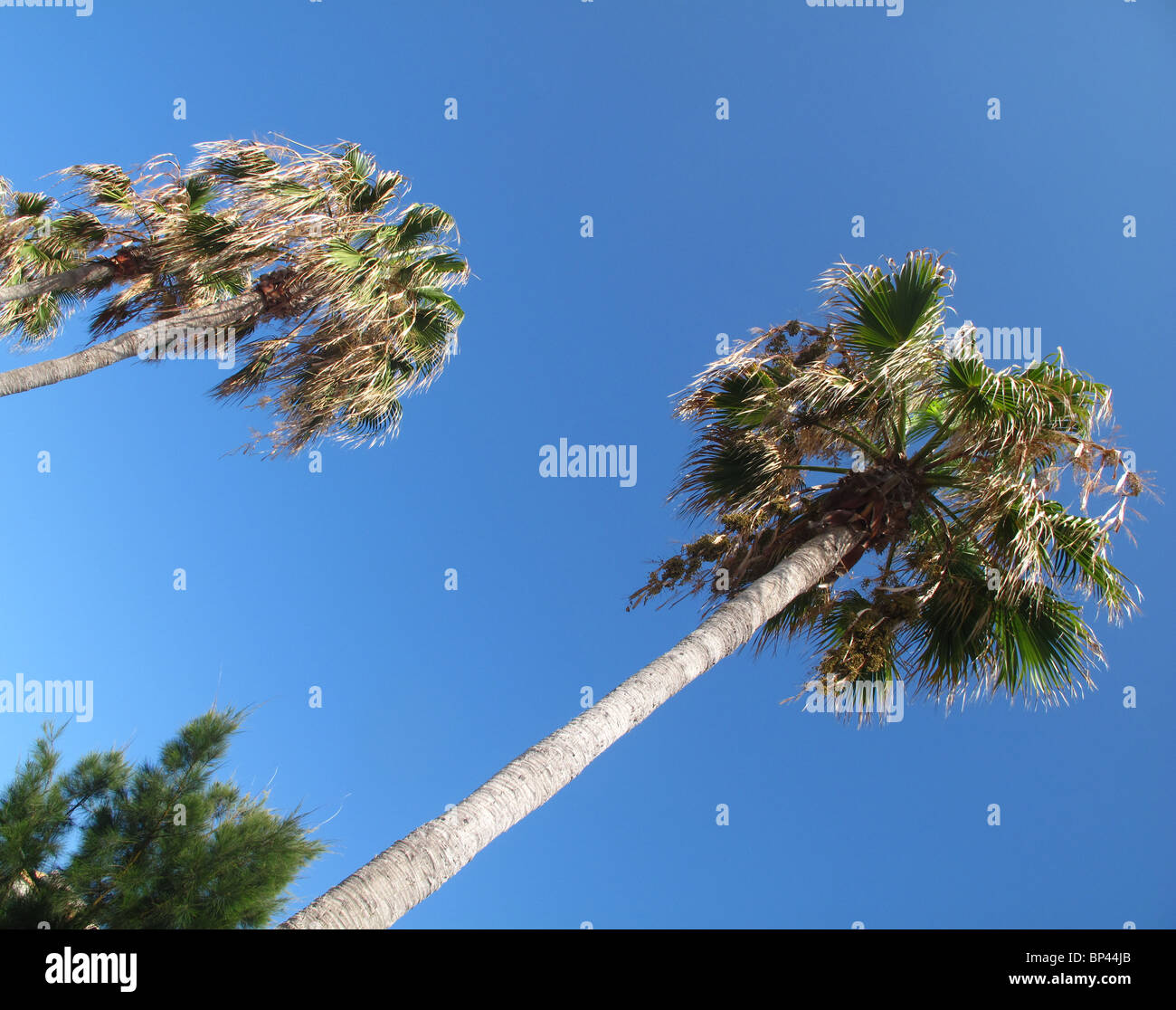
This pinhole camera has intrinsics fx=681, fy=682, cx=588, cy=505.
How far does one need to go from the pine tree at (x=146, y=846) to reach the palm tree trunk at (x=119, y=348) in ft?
13.1

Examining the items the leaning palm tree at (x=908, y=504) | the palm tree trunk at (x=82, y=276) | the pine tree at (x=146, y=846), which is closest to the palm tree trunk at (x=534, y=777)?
the leaning palm tree at (x=908, y=504)

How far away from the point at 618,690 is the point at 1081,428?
4831mm

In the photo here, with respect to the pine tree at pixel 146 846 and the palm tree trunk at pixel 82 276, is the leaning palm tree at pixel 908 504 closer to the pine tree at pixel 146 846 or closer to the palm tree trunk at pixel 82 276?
the pine tree at pixel 146 846

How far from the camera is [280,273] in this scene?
9.48 metres

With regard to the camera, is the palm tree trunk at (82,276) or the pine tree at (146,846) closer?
the pine tree at (146,846)

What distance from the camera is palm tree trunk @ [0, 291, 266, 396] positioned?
771cm

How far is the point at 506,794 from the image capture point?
12.3 feet

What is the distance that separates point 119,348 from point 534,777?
808 centimetres

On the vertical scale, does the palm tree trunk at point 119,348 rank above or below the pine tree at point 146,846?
above

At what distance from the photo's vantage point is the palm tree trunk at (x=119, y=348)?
771cm

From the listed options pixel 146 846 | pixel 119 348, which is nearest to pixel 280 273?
pixel 119 348

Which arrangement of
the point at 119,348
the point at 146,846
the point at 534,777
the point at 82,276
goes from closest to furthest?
the point at 534,777
the point at 146,846
the point at 119,348
the point at 82,276

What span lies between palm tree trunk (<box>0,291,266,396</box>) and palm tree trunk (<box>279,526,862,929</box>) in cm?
754

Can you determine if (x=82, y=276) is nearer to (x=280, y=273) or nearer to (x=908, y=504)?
(x=280, y=273)
